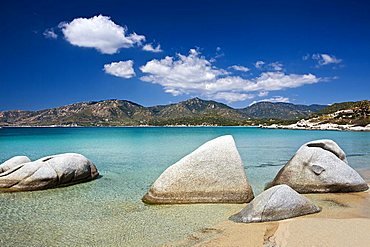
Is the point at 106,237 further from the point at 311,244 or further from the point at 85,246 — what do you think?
the point at 311,244

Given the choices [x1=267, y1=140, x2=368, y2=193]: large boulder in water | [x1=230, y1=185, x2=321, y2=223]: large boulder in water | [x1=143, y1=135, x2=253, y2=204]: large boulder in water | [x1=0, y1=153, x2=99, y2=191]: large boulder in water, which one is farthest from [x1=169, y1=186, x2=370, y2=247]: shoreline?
[x1=0, y1=153, x2=99, y2=191]: large boulder in water

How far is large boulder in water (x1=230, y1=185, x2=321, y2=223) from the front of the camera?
10.4 m

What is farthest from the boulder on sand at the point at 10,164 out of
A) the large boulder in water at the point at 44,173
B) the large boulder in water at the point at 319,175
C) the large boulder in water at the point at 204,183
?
the large boulder in water at the point at 319,175

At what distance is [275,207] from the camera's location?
10.5 meters

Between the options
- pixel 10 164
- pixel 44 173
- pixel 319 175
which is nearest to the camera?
pixel 319 175

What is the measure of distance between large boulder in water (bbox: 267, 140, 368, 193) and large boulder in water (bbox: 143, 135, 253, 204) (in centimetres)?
320

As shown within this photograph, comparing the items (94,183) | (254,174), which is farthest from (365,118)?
(94,183)

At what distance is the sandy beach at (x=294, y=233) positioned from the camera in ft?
26.8

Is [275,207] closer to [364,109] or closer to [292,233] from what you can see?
[292,233]

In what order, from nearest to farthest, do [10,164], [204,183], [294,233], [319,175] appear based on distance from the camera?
[294,233] < [204,183] < [319,175] < [10,164]

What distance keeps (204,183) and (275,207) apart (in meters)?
3.66

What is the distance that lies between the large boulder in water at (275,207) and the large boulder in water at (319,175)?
4124 millimetres

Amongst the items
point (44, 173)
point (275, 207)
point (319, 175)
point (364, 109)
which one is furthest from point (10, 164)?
point (364, 109)

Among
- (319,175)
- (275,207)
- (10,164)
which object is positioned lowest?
(275,207)
